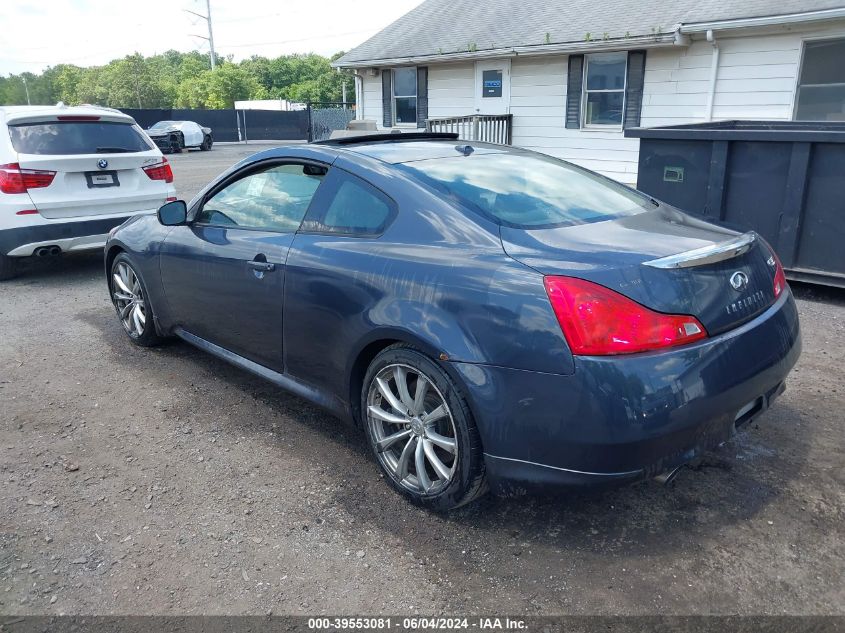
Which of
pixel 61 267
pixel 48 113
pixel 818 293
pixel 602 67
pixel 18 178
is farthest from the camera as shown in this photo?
pixel 602 67

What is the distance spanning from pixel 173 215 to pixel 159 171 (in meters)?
3.67

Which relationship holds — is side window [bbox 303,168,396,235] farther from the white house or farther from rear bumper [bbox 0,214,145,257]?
the white house

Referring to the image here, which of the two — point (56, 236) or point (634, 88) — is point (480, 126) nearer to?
point (634, 88)

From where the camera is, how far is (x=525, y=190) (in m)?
3.27

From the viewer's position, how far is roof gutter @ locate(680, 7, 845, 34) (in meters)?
9.41

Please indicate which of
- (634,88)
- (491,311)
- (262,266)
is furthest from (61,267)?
(634,88)

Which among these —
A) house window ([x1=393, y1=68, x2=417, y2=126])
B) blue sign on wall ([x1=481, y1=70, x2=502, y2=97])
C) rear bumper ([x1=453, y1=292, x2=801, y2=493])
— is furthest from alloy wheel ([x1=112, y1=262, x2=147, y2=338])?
house window ([x1=393, y1=68, x2=417, y2=126])

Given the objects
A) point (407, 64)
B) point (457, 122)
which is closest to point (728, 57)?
point (457, 122)

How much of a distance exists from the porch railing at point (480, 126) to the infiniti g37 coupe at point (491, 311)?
9.97 m

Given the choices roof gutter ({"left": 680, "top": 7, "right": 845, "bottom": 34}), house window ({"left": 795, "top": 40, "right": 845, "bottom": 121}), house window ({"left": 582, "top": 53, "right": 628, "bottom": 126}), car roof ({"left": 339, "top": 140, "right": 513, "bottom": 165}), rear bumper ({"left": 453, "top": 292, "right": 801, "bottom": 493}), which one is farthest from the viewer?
house window ({"left": 582, "top": 53, "right": 628, "bottom": 126})

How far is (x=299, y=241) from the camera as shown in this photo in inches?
136

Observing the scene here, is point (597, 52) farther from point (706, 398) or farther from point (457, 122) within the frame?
point (706, 398)

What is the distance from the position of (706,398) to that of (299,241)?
2.02 metres

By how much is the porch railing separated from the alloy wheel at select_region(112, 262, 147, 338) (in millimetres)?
9480
